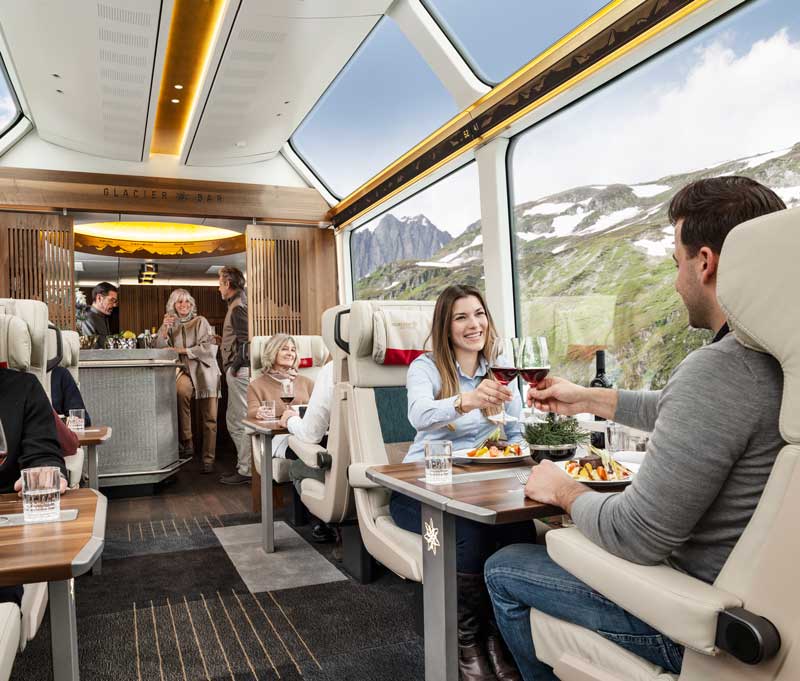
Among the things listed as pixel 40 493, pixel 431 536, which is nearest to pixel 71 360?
pixel 40 493

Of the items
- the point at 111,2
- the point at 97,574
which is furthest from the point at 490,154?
the point at 97,574

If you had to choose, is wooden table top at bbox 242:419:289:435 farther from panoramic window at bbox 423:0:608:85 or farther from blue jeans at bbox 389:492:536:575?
panoramic window at bbox 423:0:608:85

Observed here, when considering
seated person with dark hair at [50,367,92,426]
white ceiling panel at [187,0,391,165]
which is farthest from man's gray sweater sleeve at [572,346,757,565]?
seated person with dark hair at [50,367,92,426]

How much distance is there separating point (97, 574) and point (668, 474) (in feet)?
11.2

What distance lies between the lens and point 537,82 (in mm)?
4012

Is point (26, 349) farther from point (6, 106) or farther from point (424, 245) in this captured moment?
point (6, 106)

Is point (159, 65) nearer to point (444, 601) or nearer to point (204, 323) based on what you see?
point (204, 323)

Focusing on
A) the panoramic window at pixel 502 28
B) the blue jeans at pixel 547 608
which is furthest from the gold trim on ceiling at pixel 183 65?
the blue jeans at pixel 547 608

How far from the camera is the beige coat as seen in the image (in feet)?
23.5

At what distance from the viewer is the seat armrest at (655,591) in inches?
41.7

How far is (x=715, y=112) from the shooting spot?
317cm

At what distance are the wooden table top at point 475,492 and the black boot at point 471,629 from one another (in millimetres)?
401

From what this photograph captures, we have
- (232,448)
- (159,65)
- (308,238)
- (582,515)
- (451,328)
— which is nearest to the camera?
(582,515)

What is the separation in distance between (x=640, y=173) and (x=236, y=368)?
436 cm
